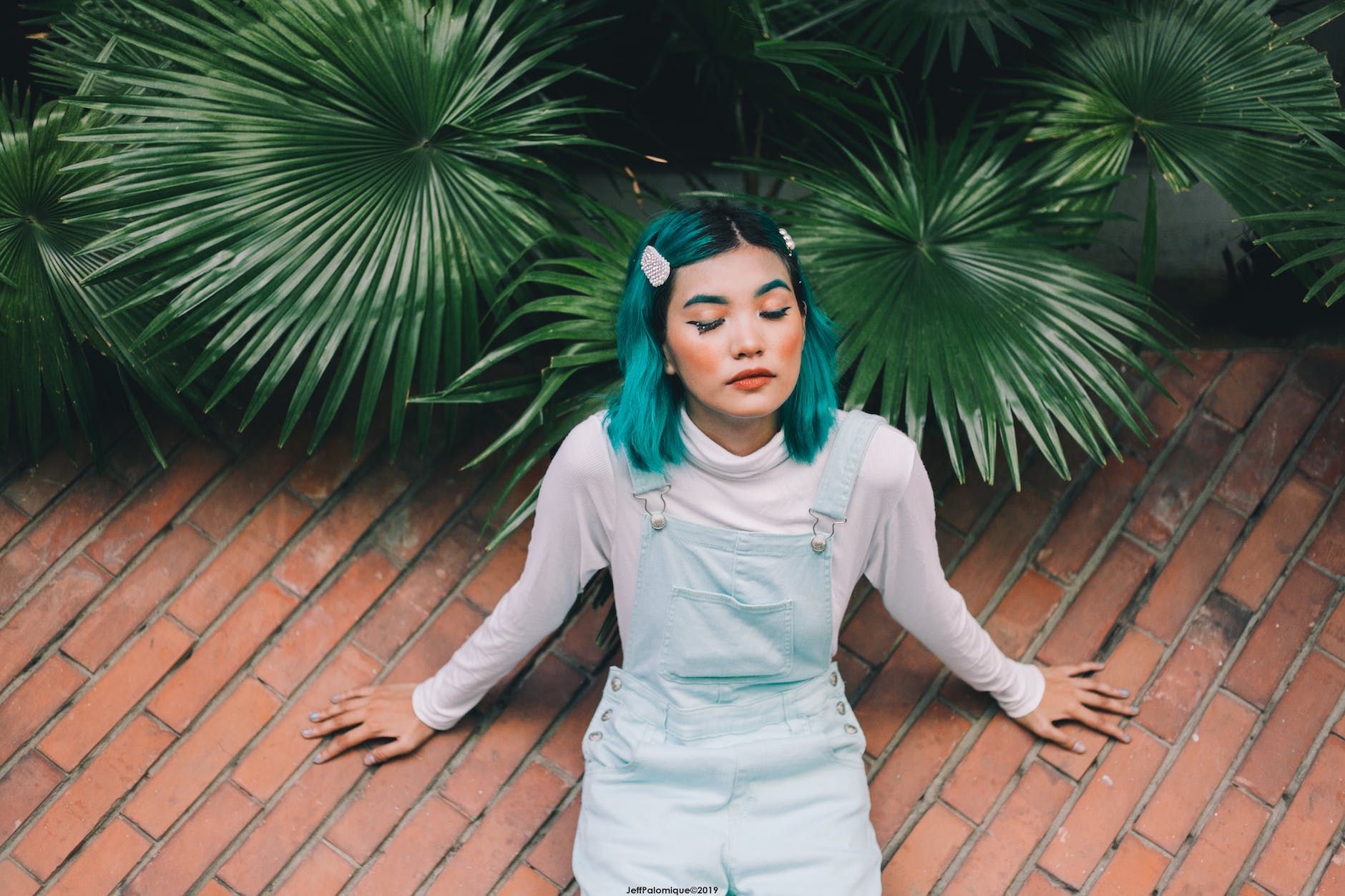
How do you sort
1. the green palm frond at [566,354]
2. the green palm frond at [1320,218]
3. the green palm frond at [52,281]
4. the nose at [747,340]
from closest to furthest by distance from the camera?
the nose at [747,340] → the green palm frond at [1320,218] → the green palm frond at [566,354] → the green palm frond at [52,281]

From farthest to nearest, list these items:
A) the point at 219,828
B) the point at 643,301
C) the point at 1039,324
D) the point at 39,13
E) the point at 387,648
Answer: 1. the point at 39,13
2. the point at 387,648
3. the point at 219,828
4. the point at 1039,324
5. the point at 643,301

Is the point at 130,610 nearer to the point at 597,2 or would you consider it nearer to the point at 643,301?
the point at 643,301

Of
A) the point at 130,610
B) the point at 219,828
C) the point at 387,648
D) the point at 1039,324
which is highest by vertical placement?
the point at 1039,324

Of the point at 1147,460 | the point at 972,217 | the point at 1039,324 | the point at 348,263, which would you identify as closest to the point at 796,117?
the point at 972,217

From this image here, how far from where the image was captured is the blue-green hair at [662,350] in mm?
1632

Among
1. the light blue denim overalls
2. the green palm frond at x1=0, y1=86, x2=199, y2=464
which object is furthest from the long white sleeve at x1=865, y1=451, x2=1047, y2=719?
the green palm frond at x1=0, y1=86, x2=199, y2=464

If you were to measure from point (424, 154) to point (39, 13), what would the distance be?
4.30 feet

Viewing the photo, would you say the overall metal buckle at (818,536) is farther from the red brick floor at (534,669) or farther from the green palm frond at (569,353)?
the red brick floor at (534,669)

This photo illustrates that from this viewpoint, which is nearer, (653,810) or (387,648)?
(653,810)

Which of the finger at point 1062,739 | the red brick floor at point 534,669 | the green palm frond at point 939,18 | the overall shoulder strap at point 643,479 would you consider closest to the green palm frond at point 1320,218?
the green palm frond at point 939,18

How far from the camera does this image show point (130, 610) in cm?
238

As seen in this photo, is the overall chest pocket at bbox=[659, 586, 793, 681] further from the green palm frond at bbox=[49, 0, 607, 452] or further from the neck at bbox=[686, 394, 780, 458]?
the green palm frond at bbox=[49, 0, 607, 452]

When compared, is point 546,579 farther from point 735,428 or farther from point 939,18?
point 939,18

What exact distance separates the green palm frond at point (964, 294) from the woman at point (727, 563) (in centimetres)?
18
